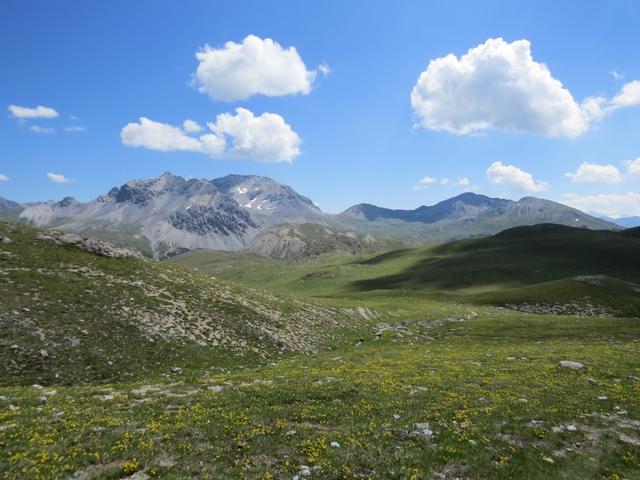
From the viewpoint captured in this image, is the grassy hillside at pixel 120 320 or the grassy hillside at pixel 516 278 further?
the grassy hillside at pixel 516 278

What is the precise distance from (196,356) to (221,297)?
13035mm

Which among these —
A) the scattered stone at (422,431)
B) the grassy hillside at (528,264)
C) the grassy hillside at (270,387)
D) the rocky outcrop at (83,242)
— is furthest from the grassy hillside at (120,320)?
the grassy hillside at (528,264)

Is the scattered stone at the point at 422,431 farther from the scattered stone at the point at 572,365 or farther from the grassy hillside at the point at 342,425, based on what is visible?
the scattered stone at the point at 572,365

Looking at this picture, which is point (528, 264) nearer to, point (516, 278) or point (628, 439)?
point (516, 278)

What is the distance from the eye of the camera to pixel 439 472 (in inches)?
539

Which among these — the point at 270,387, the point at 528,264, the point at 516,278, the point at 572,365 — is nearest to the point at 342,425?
the point at 270,387

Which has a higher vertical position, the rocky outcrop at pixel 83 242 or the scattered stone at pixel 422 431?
the rocky outcrop at pixel 83 242

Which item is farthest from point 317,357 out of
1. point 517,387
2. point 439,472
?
point 439,472

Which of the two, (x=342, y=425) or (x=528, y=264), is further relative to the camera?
(x=528, y=264)

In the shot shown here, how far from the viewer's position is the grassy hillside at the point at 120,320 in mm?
26266

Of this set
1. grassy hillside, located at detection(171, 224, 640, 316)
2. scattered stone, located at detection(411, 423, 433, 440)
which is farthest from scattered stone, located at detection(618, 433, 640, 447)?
grassy hillside, located at detection(171, 224, 640, 316)

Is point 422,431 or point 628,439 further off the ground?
point 422,431

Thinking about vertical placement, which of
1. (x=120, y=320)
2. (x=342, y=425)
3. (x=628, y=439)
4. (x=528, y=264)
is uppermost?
(x=120, y=320)

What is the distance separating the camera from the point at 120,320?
1265 inches
